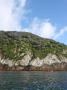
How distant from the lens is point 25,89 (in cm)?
9400

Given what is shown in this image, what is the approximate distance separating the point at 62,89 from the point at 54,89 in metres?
2.83

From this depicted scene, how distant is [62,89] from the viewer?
9494 cm

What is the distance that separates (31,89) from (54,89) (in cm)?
775

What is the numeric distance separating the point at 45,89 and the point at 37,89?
9.01 feet

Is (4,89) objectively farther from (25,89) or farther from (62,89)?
(62,89)

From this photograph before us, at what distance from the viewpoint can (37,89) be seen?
96.6m

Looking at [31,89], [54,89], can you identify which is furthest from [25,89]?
[54,89]

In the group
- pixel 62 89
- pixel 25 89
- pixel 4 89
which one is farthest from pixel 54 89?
pixel 4 89

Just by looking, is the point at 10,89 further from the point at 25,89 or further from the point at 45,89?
the point at 45,89

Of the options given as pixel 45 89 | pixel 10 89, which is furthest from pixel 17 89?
pixel 45 89

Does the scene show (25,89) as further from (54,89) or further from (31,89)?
(54,89)

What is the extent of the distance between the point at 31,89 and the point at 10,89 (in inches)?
277

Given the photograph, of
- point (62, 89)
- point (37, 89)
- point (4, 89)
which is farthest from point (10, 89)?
point (62, 89)

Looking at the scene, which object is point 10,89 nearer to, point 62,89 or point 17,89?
point 17,89
